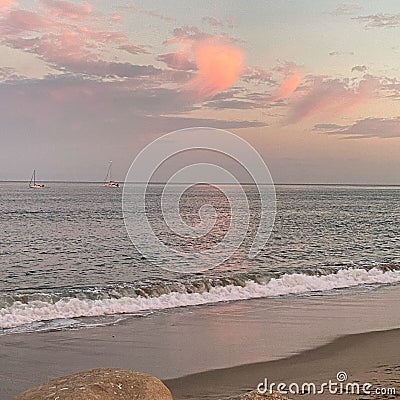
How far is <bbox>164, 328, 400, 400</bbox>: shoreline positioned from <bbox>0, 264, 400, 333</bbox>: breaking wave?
574 cm

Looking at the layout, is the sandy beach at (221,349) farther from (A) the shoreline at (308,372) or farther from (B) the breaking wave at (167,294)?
(B) the breaking wave at (167,294)

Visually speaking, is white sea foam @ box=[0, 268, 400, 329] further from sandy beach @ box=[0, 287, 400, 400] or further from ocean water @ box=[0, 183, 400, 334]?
sandy beach @ box=[0, 287, 400, 400]

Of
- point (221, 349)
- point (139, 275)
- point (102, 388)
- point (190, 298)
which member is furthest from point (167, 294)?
point (102, 388)

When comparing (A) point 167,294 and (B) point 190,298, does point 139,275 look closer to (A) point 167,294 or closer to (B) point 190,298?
(A) point 167,294

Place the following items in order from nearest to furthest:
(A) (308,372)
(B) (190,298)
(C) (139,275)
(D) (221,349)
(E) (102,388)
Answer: (E) (102,388), (A) (308,372), (D) (221,349), (B) (190,298), (C) (139,275)

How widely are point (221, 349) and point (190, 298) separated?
650 centimetres

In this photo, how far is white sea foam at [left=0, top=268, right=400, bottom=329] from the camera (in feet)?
48.5

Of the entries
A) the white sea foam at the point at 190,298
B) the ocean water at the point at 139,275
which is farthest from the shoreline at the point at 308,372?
the white sea foam at the point at 190,298

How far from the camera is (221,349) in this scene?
11.0 m

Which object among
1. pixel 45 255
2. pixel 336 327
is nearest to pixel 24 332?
pixel 336 327

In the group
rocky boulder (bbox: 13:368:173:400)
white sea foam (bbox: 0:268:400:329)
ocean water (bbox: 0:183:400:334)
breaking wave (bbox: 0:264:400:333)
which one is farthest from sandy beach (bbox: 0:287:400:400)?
rocky boulder (bbox: 13:368:173:400)

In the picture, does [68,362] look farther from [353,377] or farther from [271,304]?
[271,304]

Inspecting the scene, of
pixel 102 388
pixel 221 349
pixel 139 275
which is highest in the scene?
pixel 102 388

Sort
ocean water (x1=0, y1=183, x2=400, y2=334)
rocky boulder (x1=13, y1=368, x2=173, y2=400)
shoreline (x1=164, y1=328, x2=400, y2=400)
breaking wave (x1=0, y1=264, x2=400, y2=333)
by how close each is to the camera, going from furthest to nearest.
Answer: ocean water (x1=0, y1=183, x2=400, y2=334)
breaking wave (x1=0, y1=264, x2=400, y2=333)
shoreline (x1=164, y1=328, x2=400, y2=400)
rocky boulder (x1=13, y1=368, x2=173, y2=400)
